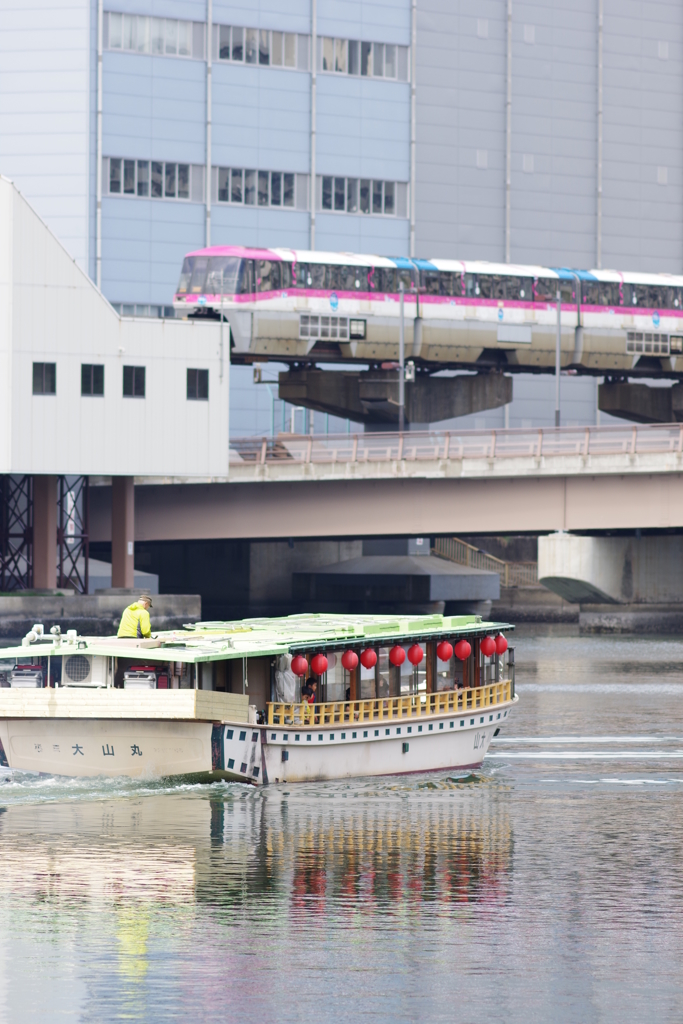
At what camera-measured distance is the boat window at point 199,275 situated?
87.2 meters

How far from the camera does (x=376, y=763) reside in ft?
111

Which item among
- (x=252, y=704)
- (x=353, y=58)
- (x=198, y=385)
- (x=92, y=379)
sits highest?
(x=353, y=58)

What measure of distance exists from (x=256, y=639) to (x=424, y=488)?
169ft

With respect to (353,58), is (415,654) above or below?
below

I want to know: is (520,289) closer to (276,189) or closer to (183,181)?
(276,189)

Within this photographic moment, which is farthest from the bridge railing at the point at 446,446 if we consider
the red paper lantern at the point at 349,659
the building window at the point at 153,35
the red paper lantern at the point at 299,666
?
the red paper lantern at the point at 299,666

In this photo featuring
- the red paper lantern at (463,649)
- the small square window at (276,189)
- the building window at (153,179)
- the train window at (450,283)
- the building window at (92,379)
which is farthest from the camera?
the small square window at (276,189)

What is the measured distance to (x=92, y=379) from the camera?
79000 millimetres

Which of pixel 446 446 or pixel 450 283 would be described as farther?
pixel 450 283

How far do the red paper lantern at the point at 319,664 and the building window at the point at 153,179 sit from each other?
80062mm

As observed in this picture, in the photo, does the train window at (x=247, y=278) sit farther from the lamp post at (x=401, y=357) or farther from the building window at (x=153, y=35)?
the building window at (x=153, y=35)

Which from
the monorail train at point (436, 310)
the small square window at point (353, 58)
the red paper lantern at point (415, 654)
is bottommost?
the red paper lantern at point (415, 654)

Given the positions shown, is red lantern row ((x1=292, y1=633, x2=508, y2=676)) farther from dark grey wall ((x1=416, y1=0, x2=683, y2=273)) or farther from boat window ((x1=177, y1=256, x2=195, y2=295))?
dark grey wall ((x1=416, y1=0, x2=683, y2=273))

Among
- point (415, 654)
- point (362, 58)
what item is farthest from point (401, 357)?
point (415, 654)
